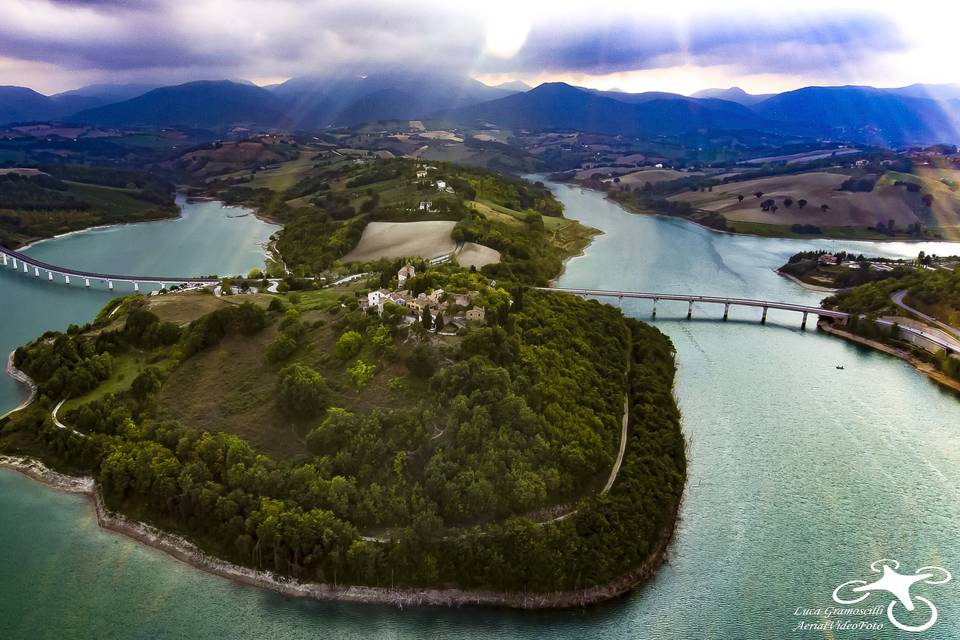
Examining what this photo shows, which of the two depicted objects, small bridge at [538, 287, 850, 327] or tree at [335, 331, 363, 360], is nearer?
tree at [335, 331, 363, 360]

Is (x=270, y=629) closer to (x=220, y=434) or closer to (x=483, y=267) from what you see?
(x=220, y=434)

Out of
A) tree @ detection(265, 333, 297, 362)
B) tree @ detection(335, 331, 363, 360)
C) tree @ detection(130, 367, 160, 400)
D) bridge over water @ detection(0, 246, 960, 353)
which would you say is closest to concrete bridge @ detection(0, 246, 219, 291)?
bridge over water @ detection(0, 246, 960, 353)

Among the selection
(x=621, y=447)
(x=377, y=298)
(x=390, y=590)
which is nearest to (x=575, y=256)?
(x=377, y=298)

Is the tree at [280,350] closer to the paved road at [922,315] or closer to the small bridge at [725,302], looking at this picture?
the small bridge at [725,302]

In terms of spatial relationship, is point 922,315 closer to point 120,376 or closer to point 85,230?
point 120,376

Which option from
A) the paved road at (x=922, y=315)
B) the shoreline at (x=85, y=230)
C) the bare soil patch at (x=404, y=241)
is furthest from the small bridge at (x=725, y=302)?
the shoreline at (x=85, y=230)

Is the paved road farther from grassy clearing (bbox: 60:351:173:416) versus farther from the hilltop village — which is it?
grassy clearing (bbox: 60:351:173:416)
